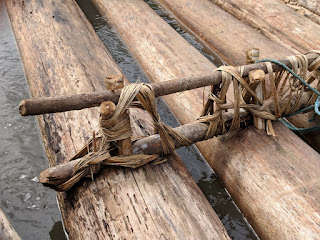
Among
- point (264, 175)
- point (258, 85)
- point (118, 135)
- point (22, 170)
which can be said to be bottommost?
point (22, 170)

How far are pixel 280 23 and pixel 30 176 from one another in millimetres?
3880

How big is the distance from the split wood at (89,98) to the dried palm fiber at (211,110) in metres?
0.07

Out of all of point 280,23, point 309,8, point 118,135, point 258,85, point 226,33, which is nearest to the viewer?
point 118,135

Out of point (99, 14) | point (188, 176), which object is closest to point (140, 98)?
point (188, 176)

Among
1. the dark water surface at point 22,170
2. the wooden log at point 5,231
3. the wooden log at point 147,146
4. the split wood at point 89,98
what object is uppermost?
the split wood at point 89,98

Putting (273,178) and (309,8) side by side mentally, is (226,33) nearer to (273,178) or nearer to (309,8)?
(309,8)

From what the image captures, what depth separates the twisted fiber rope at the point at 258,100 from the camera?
233cm

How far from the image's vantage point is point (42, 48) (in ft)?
12.7

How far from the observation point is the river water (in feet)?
8.80

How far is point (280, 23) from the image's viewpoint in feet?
14.5

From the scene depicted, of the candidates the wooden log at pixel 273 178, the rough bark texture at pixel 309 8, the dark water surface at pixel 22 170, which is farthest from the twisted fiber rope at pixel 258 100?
the rough bark texture at pixel 309 8

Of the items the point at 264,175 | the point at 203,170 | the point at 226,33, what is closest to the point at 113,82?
the point at 264,175

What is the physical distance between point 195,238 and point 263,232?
2.20 feet

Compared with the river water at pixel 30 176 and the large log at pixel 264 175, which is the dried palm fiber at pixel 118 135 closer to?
the river water at pixel 30 176
